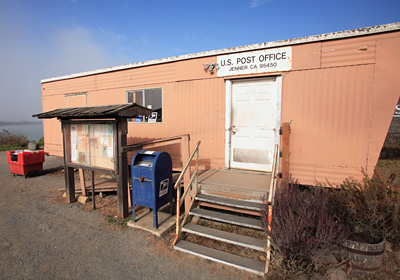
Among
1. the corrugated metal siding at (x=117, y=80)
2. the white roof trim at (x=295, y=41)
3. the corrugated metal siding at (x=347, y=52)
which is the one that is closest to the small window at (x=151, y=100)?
the corrugated metal siding at (x=117, y=80)

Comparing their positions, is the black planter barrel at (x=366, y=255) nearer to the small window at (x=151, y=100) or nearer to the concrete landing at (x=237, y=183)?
the concrete landing at (x=237, y=183)

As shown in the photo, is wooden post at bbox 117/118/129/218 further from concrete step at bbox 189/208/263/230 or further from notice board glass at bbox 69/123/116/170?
concrete step at bbox 189/208/263/230

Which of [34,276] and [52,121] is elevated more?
[52,121]

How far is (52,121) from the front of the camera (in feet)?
30.1

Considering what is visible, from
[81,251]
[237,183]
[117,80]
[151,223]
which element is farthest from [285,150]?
[117,80]

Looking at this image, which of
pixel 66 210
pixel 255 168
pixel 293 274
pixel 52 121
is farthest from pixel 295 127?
pixel 52 121

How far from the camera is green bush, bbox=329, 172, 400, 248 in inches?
122

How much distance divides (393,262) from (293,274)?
165cm

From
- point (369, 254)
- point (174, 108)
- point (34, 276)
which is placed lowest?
point (34, 276)

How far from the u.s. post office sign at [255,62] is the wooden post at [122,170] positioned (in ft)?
8.92

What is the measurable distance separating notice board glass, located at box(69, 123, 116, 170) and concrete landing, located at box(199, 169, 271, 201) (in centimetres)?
211

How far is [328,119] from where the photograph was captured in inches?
181

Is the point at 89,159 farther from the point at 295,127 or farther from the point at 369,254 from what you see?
the point at 369,254

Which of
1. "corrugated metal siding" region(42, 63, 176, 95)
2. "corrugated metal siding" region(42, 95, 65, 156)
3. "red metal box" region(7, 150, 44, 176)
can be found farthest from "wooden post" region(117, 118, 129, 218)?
"corrugated metal siding" region(42, 95, 65, 156)
